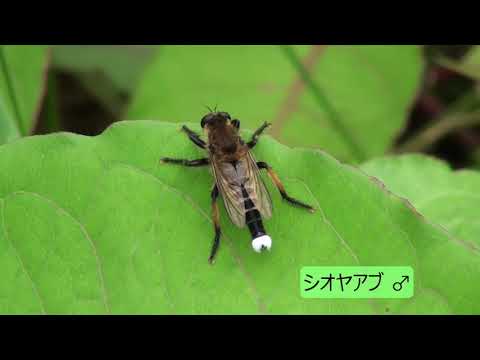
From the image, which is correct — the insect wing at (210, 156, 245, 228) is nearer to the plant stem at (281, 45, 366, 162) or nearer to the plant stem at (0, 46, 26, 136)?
the plant stem at (281, 45, 366, 162)

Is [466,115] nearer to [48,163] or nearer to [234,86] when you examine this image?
[234,86]

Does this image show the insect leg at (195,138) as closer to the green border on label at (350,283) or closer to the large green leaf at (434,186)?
the green border on label at (350,283)

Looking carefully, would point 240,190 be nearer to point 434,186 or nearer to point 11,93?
Answer: point 434,186

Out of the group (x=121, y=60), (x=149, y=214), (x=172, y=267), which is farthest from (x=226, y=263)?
(x=121, y=60)

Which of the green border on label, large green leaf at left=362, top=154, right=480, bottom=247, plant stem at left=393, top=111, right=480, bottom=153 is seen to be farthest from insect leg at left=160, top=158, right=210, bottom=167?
plant stem at left=393, top=111, right=480, bottom=153

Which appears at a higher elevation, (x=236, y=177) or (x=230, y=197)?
(x=236, y=177)

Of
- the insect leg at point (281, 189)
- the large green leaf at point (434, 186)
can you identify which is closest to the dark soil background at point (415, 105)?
the large green leaf at point (434, 186)

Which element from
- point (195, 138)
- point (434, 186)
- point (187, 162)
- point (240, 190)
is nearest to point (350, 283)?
point (240, 190)
